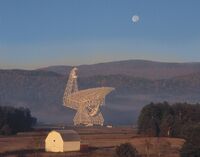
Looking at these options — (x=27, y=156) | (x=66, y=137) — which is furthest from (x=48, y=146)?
(x=27, y=156)

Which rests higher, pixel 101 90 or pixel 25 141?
pixel 101 90

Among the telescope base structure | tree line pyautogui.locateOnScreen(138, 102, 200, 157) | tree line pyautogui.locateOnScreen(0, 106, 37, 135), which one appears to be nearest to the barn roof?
tree line pyautogui.locateOnScreen(138, 102, 200, 157)

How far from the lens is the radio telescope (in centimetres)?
14350

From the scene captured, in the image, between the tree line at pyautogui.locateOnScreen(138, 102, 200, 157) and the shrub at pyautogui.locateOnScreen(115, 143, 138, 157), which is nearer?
the shrub at pyautogui.locateOnScreen(115, 143, 138, 157)

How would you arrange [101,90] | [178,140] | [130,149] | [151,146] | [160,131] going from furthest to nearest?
[101,90]
[160,131]
[178,140]
[151,146]
[130,149]

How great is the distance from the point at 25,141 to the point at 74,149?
1306 centimetres

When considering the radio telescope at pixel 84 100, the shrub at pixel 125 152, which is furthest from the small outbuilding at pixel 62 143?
the radio telescope at pixel 84 100

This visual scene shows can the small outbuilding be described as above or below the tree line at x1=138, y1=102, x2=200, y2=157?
below

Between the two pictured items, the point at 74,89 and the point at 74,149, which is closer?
the point at 74,149

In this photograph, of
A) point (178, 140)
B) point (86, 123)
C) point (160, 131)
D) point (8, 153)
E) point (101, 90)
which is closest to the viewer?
point (8, 153)

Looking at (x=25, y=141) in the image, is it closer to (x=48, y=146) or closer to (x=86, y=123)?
(x=48, y=146)

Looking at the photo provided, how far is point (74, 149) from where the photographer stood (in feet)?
282

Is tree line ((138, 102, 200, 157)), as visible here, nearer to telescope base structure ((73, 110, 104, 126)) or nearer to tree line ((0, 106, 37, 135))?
tree line ((0, 106, 37, 135))

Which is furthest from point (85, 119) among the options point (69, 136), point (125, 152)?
point (125, 152)
